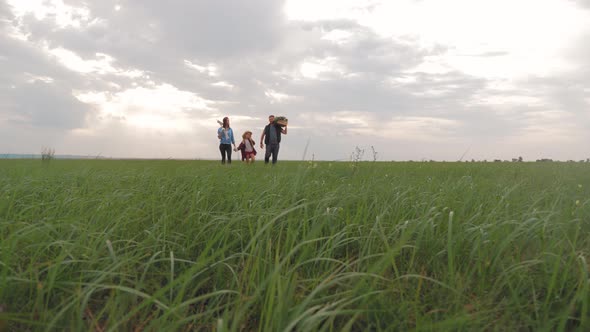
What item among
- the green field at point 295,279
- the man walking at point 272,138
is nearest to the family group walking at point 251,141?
the man walking at point 272,138

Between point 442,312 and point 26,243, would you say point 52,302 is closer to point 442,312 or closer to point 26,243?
point 26,243

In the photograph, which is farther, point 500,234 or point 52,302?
point 500,234

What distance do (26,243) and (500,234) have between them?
2974 mm

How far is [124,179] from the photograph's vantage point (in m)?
5.48

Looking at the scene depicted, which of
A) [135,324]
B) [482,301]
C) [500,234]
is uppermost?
[500,234]

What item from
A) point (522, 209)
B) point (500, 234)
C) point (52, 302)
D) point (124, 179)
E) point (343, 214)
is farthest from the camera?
point (124, 179)

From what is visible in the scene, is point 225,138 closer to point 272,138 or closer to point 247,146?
point 247,146

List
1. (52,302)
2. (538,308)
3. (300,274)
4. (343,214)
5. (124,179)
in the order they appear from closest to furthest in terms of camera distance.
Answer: (538,308) → (52,302) → (300,274) → (343,214) → (124,179)

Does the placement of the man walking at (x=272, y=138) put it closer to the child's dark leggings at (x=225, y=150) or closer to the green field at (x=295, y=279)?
the child's dark leggings at (x=225, y=150)

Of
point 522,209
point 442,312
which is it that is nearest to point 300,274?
point 442,312

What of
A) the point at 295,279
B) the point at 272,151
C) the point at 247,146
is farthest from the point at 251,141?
the point at 295,279

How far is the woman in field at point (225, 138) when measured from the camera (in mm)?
14948

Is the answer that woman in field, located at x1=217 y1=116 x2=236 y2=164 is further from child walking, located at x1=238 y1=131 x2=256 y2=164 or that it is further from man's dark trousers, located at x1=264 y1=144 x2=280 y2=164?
man's dark trousers, located at x1=264 y1=144 x2=280 y2=164

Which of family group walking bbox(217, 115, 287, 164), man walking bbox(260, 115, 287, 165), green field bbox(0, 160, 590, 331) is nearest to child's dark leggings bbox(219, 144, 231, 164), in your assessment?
family group walking bbox(217, 115, 287, 164)
